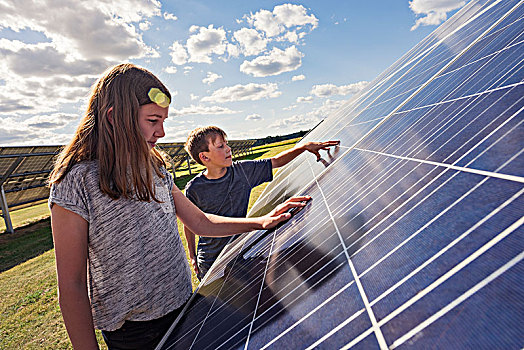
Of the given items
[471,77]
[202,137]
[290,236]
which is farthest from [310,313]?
[202,137]

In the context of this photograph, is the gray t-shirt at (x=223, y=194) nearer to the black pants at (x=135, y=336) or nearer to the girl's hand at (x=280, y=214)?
the girl's hand at (x=280, y=214)

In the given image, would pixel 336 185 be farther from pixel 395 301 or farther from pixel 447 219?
pixel 395 301

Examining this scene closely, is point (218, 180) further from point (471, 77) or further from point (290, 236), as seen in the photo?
point (471, 77)

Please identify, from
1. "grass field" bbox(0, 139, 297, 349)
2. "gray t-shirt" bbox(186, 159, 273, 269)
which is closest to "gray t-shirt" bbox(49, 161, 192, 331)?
"gray t-shirt" bbox(186, 159, 273, 269)

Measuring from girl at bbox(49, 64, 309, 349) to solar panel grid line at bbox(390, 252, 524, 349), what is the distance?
1.81 meters

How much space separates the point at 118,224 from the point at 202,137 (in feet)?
9.01

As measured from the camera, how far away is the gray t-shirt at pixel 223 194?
4371mm

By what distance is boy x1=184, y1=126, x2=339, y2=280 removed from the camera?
445cm

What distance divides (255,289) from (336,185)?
3.98ft

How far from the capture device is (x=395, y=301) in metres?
0.88

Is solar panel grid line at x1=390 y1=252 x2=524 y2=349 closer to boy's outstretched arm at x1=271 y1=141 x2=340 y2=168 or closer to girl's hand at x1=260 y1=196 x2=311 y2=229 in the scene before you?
girl's hand at x1=260 y1=196 x2=311 y2=229

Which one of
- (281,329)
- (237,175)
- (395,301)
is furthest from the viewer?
(237,175)

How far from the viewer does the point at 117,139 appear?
2170mm

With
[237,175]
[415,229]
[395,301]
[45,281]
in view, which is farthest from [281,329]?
[45,281]
